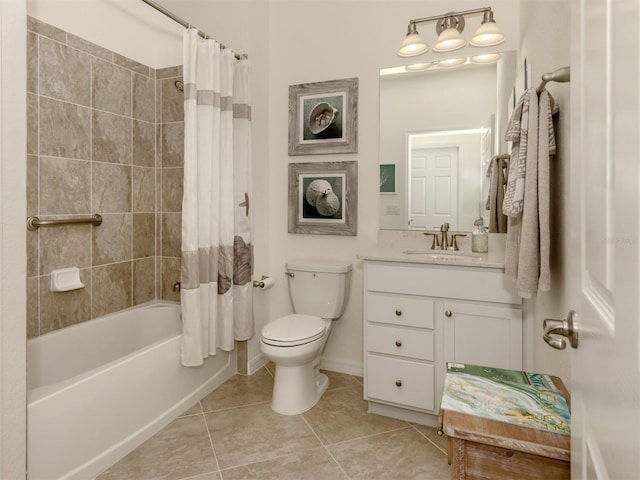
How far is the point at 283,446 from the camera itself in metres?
1.98

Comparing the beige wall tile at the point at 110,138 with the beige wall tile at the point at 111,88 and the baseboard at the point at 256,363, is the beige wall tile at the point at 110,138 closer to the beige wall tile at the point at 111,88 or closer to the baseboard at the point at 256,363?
the beige wall tile at the point at 111,88

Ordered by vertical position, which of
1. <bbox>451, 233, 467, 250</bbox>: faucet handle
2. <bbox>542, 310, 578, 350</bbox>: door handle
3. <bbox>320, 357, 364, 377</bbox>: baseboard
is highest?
<bbox>451, 233, 467, 250</bbox>: faucet handle

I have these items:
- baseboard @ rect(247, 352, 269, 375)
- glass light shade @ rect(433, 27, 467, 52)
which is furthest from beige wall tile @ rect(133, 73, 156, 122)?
glass light shade @ rect(433, 27, 467, 52)

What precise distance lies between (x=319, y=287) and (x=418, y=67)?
1.55 meters

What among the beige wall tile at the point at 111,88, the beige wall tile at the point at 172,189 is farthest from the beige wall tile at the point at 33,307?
the beige wall tile at the point at 111,88

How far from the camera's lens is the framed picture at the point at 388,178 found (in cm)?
266

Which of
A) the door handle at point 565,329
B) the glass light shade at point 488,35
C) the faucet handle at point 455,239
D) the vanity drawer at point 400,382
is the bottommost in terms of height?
the vanity drawer at point 400,382

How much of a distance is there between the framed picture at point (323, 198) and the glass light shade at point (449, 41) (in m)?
0.87

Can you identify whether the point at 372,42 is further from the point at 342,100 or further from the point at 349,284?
the point at 349,284

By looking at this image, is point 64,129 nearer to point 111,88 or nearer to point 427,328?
point 111,88

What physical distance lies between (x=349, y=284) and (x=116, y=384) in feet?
4.88

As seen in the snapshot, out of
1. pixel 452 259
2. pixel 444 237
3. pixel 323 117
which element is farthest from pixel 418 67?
pixel 452 259

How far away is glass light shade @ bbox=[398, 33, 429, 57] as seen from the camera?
7.88ft

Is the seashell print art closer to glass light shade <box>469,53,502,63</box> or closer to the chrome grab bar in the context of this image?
glass light shade <box>469,53,502,63</box>
